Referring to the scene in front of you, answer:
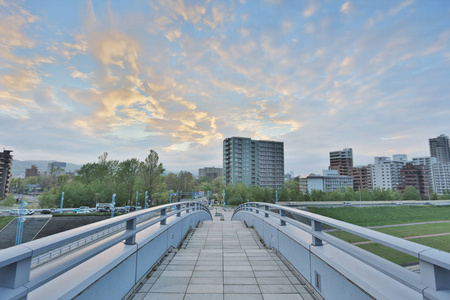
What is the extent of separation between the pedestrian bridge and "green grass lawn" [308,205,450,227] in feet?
162

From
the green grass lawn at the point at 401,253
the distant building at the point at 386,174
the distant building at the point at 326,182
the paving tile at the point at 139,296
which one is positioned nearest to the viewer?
the paving tile at the point at 139,296

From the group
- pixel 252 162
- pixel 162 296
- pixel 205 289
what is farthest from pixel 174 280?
pixel 252 162

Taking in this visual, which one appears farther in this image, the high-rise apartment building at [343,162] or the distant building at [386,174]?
the high-rise apartment building at [343,162]

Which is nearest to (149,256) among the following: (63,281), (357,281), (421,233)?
(63,281)

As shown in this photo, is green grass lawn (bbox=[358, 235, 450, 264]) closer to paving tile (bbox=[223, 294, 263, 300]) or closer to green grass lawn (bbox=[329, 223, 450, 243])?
green grass lawn (bbox=[329, 223, 450, 243])

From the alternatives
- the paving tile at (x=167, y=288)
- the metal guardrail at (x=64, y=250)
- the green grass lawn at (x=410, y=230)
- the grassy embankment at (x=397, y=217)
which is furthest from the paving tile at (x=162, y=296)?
the green grass lawn at (x=410, y=230)

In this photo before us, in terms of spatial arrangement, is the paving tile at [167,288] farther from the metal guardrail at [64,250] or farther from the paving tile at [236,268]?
the metal guardrail at [64,250]

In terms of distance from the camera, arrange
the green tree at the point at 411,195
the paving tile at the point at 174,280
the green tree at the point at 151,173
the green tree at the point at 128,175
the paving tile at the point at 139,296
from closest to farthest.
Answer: the paving tile at the point at 139,296
the paving tile at the point at 174,280
the green tree at the point at 151,173
the green tree at the point at 128,175
the green tree at the point at 411,195

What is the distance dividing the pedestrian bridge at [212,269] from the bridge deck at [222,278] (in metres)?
0.02

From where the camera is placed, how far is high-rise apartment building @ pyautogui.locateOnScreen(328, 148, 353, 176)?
125625 millimetres

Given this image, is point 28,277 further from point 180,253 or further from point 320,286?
point 180,253

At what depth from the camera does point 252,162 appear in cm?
9325

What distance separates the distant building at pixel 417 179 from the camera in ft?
329

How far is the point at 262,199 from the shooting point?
217 feet
